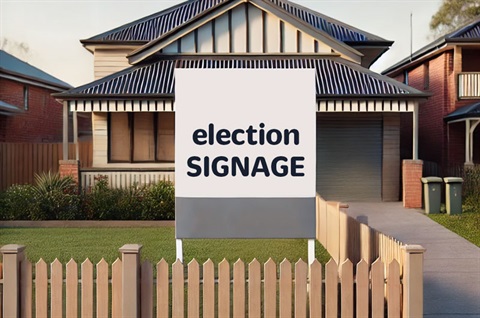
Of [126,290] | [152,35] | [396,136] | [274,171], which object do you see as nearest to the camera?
[126,290]

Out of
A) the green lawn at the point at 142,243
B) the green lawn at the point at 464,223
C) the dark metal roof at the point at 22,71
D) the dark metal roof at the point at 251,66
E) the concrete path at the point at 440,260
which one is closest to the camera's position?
the concrete path at the point at 440,260

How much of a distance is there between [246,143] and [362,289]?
2.15 metres

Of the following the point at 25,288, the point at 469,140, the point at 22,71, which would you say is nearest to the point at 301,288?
the point at 25,288

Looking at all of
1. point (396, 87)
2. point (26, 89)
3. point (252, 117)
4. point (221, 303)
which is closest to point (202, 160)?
point (252, 117)

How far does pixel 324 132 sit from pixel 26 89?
16813 mm

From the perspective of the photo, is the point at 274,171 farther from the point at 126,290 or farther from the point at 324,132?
the point at 324,132

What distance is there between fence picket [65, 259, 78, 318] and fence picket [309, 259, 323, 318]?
208 cm

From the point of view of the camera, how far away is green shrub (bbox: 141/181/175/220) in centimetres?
1672

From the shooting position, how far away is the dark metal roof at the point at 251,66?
60.5 feet

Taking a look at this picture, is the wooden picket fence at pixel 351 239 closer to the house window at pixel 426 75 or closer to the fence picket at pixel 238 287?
the fence picket at pixel 238 287

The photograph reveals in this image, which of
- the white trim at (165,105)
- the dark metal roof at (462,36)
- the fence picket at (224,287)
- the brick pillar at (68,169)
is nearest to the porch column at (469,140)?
the dark metal roof at (462,36)

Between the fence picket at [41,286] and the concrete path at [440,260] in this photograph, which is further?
the concrete path at [440,260]

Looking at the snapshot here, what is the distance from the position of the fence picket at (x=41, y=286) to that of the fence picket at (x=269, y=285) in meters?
1.94

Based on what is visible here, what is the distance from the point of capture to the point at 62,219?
1664 centimetres
